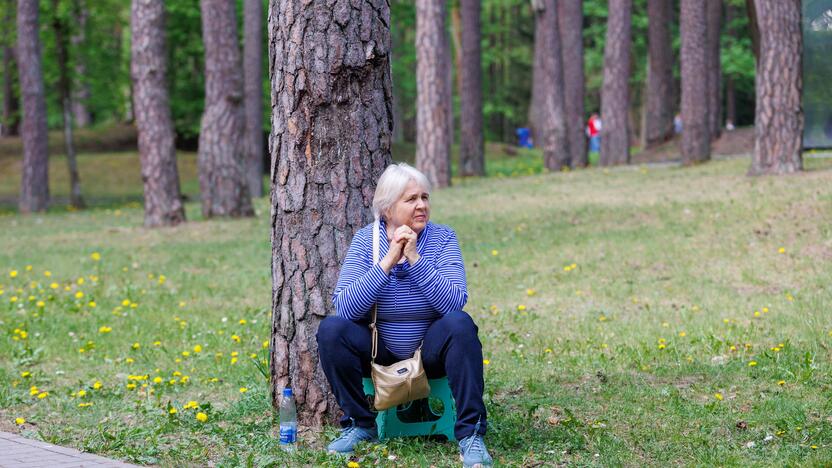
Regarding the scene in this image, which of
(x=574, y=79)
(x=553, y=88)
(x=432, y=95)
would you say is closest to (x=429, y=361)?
Answer: (x=432, y=95)

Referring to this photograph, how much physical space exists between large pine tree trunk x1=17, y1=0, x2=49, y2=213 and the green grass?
1002 centimetres

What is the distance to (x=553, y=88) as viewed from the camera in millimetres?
26000

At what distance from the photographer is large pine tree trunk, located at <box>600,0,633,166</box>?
82.7 ft

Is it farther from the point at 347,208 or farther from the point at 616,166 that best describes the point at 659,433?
the point at 616,166

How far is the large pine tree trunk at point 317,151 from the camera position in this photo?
5652mm

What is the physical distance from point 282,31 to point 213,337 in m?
3.83

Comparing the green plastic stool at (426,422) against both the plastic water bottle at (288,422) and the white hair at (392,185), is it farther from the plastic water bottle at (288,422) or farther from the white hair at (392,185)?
the white hair at (392,185)

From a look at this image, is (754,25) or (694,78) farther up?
(754,25)

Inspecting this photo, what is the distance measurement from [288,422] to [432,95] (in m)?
17.2

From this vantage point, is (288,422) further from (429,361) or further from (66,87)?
(66,87)

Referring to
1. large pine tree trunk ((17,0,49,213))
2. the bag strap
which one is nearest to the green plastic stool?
the bag strap

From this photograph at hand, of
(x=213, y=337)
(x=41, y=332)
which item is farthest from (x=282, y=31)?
(x=41, y=332)

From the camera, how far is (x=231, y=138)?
18.0m

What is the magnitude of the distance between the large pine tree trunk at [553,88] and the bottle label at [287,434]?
2124cm
